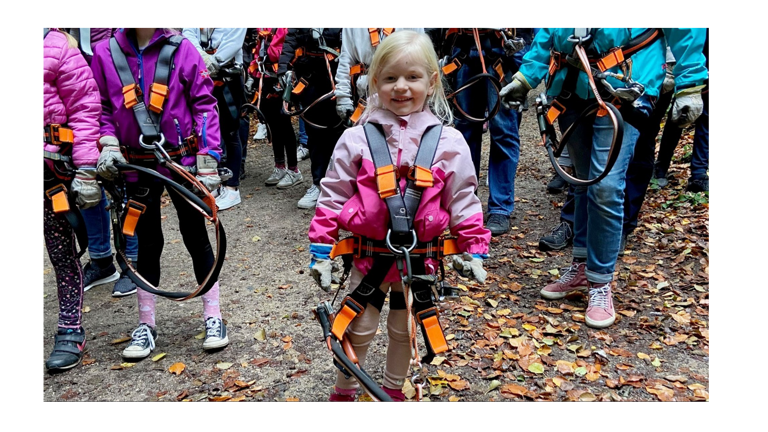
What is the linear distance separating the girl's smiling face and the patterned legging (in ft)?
7.55

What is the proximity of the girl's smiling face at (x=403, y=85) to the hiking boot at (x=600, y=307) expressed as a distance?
83.1 inches

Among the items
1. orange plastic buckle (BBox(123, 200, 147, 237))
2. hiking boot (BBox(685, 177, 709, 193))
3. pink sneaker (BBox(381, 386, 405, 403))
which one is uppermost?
orange plastic buckle (BBox(123, 200, 147, 237))

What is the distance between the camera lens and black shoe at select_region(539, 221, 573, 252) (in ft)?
16.9

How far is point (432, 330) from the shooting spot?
98.0 inches

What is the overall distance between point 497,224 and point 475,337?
78.4 inches

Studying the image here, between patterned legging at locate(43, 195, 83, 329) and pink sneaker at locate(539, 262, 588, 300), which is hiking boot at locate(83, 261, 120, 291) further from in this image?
pink sneaker at locate(539, 262, 588, 300)

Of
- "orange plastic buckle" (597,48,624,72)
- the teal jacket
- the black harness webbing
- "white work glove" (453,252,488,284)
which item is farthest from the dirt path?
"orange plastic buckle" (597,48,624,72)

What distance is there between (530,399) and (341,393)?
3.50ft

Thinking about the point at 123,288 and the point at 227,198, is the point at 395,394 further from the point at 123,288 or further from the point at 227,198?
the point at 227,198

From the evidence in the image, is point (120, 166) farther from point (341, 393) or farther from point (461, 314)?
point (461, 314)

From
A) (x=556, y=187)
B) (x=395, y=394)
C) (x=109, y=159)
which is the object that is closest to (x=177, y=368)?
(x=109, y=159)

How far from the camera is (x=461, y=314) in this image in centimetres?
408

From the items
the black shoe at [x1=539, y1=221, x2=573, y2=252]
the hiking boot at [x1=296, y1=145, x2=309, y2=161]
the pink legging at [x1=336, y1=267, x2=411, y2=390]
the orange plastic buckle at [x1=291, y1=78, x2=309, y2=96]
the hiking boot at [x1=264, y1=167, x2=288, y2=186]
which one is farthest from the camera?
Answer: the hiking boot at [x1=296, y1=145, x2=309, y2=161]

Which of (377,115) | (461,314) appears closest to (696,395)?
(461,314)
